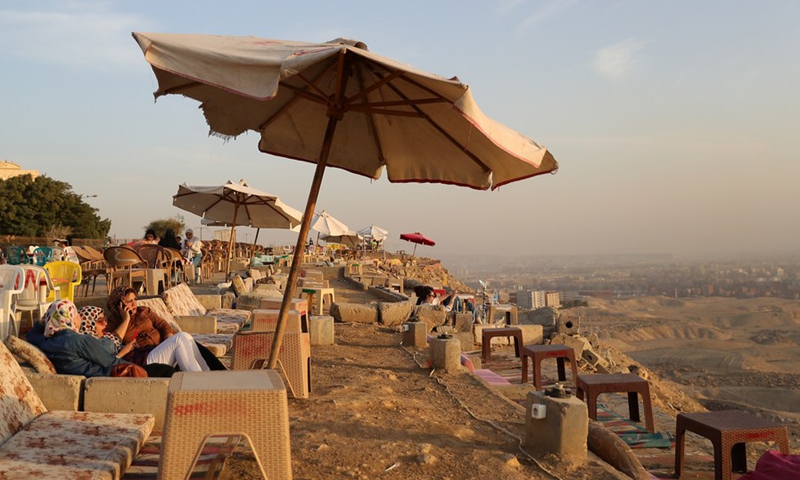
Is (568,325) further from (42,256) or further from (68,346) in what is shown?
(68,346)

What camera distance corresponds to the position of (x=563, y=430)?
4.16 m

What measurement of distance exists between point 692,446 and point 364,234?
29.9m

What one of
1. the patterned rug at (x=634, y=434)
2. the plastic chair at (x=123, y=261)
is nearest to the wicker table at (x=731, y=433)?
the patterned rug at (x=634, y=434)

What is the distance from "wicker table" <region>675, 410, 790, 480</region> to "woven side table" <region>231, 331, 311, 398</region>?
2.86 m

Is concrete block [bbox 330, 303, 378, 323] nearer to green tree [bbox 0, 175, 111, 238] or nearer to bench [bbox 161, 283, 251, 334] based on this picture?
bench [bbox 161, 283, 251, 334]

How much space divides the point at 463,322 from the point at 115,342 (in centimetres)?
707

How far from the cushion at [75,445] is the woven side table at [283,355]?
120 cm

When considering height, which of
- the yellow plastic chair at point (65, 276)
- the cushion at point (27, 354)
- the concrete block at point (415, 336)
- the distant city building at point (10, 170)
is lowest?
the concrete block at point (415, 336)

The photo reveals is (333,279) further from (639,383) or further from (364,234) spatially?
(639,383)

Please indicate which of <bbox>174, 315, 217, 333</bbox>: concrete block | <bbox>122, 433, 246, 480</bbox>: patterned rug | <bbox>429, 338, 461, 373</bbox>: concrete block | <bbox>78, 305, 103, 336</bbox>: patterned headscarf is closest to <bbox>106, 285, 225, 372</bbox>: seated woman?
<bbox>78, 305, 103, 336</bbox>: patterned headscarf

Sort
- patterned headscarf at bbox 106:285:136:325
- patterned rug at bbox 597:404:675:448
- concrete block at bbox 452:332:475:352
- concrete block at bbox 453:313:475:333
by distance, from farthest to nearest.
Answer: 1. concrete block at bbox 453:313:475:333
2. concrete block at bbox 452:332:475:352
3. patterned rug at bbox 597:404:675:448
4. patterned headscarf at bbox 106:285:136:325

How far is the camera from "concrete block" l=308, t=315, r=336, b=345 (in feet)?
28.3

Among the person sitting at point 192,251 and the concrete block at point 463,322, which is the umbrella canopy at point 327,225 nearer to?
the person sitting at point 192,251

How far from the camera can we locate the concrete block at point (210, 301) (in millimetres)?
9601
